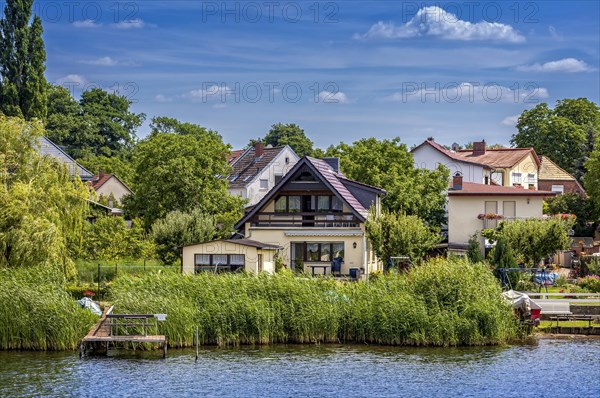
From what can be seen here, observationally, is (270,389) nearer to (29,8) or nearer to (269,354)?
(269,354)

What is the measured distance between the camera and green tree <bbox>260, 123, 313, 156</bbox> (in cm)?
12400

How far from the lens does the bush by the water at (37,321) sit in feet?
119

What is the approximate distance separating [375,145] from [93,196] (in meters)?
29.7

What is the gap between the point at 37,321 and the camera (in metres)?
36.4

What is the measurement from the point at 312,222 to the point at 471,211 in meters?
14.6

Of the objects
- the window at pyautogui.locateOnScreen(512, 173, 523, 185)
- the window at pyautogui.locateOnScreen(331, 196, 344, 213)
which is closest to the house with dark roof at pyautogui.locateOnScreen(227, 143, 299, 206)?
the window at pyautogui.locateOnScreen(512, 173, 523, 185)

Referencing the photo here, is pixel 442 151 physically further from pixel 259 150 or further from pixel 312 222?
pixel 312 222

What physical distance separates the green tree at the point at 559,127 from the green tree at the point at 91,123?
48.5 metres

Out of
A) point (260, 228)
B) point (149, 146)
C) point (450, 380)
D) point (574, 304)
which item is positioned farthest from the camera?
point (149, 146)

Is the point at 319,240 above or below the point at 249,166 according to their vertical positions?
below

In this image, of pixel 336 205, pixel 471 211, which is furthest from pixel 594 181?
pixel 336 205

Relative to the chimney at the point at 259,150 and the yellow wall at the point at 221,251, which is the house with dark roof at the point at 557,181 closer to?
the chimney at the point at 259,150

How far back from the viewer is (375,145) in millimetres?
72938

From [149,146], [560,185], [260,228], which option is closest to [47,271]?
[260,228]
